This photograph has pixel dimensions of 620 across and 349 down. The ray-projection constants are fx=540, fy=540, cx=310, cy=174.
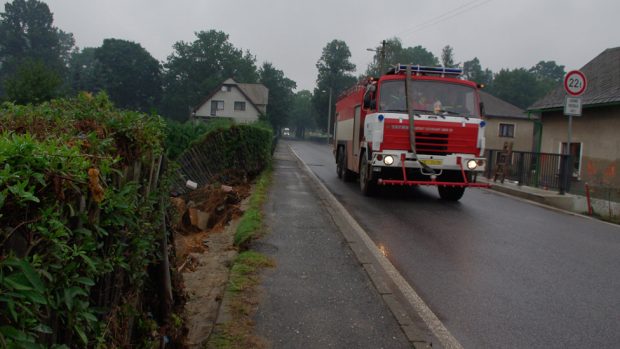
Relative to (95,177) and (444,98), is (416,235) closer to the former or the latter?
(444,98)

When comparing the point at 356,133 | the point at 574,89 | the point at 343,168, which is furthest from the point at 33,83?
the point at 574,89

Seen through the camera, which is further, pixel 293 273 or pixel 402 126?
pixel 402 126

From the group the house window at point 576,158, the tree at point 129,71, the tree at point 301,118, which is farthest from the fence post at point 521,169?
the tree at point 301,118

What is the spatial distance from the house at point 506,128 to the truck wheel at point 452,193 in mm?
36364

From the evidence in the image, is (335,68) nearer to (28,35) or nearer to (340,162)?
(28,35)

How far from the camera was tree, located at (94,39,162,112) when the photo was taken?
90.9m

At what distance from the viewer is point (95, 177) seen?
215cm

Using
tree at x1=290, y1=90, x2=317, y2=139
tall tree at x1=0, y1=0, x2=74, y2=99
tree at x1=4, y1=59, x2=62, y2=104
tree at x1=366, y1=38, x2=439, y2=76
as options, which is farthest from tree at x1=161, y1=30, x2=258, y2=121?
tree at x1=4, y1=59, x2=62, y2=104

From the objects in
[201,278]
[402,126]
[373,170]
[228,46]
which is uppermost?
[228,46]

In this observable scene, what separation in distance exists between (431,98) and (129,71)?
8905 centimetres

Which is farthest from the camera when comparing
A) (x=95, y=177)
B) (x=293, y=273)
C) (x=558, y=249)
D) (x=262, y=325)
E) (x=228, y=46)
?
(x=228, y=46)

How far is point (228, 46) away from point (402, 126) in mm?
104461

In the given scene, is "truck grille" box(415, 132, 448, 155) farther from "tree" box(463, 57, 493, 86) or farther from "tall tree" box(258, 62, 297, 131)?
"tree" box(463, 57, 493, 86)

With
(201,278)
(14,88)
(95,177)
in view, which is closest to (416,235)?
(201,278)
